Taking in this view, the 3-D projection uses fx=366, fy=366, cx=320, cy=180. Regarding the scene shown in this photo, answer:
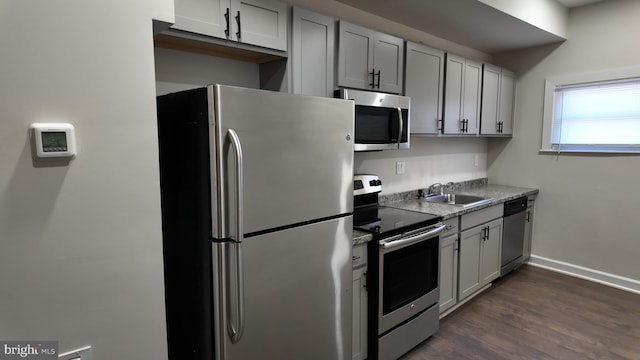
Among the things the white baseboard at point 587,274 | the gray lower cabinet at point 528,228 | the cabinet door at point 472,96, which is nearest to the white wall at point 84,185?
the cabinet door at point 472,96

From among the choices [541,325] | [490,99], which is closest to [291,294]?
[541,325]

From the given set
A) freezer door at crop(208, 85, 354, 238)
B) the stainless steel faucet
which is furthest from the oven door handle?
the stainless steel faucet

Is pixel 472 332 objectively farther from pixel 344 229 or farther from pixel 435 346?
pixel 344 229

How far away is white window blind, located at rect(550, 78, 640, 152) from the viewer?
11.3 ft

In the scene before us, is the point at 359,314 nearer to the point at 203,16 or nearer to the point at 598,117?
the point at 203,16

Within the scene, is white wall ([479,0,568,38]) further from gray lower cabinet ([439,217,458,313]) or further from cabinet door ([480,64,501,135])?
gray lower cabinet ([439,217,458,313])

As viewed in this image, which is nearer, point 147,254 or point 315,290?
point 147,254

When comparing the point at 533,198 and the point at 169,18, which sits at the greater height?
the point at 169,18

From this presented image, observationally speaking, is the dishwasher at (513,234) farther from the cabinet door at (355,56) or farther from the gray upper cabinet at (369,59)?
the cabinet door at (355,56)

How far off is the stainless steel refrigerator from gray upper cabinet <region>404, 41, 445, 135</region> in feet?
4.03

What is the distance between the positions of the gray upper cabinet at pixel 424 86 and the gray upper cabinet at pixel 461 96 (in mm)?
109

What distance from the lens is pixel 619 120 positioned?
11.5 ft

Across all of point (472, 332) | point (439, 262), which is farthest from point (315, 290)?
point (472, 332)

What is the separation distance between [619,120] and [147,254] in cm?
423
